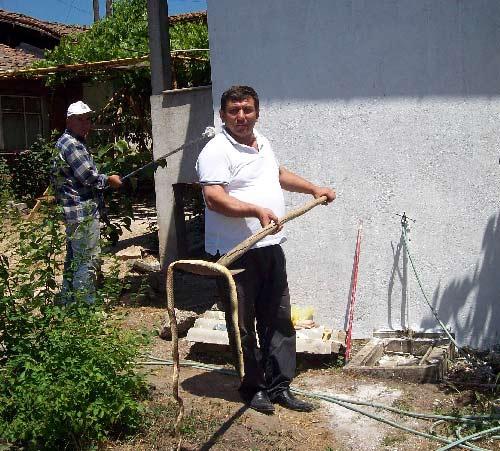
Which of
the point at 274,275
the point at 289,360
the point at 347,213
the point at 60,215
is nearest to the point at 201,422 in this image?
the point at 289,360

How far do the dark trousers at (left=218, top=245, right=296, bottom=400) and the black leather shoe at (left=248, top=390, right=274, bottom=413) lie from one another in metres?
0.04

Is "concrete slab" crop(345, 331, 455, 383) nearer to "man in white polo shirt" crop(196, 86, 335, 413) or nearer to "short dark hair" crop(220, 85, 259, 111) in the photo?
"man in white polo shirt" crop(196, 86, 335, 413)

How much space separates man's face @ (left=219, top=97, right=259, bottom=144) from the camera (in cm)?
399

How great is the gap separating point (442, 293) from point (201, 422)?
2437mm

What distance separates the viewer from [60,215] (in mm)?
4129

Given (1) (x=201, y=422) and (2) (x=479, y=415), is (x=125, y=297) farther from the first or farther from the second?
(2) (x=479, y=415)

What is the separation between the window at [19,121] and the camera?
16391 millimetres

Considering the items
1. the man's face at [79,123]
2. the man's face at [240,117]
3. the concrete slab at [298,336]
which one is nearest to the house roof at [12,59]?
the man's face at [79,123]

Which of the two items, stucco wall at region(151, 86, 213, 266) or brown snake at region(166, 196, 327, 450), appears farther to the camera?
stucco wall at region(151, 86, 213, 266)

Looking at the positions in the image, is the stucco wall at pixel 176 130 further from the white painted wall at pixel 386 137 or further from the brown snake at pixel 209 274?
the brown snake at pixel 209 274

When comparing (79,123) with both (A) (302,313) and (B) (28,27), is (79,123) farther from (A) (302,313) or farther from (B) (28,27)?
(B) (28,27)

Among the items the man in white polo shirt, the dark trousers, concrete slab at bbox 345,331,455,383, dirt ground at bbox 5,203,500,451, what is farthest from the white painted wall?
the dark trousers

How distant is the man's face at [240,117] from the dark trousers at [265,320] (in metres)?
0.67

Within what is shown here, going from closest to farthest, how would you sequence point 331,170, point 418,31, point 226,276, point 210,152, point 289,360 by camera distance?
point 226,276 → point 210,152 → point 289,360 → point 418,31 → point 331,170
